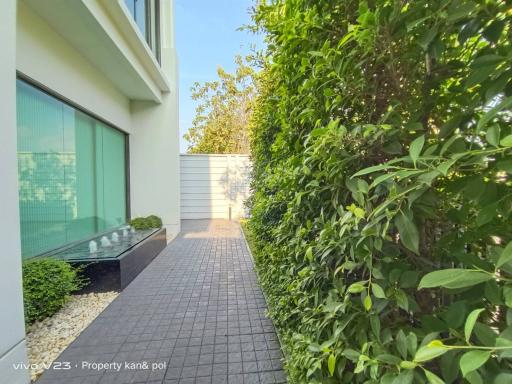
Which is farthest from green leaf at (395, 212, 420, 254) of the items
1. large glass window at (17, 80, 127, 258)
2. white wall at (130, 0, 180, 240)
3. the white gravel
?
white wall at (130, 0, 180, 240)

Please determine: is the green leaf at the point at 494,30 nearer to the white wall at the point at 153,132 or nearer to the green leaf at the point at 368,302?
the green leaf at the point at 368,302

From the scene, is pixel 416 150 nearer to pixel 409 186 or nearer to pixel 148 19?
pixel 409 186

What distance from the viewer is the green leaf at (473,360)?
18.1 inches

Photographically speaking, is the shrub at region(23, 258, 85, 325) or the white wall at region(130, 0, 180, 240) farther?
the white wall at region(130, 0, 180, 240)

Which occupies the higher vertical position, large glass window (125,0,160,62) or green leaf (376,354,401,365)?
large glass window (125,0,160,62)

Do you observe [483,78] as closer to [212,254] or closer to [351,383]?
[351,383]

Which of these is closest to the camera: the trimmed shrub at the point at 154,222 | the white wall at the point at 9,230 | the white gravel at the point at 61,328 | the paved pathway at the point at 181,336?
the white wall at the point at 9,230

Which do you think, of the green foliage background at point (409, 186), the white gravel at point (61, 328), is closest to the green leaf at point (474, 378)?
the green foliage background at point (409, 186)

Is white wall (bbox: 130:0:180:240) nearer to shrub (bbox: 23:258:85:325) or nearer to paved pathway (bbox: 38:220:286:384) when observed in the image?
paved pathway (bbox: 38:220:286:384)

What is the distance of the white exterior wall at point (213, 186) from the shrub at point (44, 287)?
7.39 m

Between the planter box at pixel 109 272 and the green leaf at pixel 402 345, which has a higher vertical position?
the green leaf at pixel 402 345

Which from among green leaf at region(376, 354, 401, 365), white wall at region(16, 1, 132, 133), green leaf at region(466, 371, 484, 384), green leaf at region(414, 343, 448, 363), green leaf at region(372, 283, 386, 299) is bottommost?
green leaf at region(376, 354, 401, 365)

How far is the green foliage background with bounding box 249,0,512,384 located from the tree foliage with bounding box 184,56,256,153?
580 inches

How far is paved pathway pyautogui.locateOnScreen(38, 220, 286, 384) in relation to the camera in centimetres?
212
